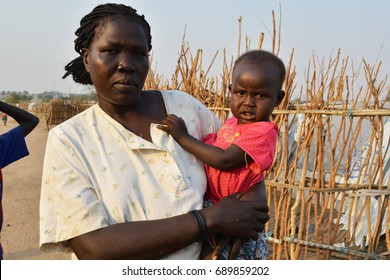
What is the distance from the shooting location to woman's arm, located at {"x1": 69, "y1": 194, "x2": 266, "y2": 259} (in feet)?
4.15

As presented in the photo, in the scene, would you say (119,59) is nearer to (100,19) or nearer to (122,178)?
(100,19)

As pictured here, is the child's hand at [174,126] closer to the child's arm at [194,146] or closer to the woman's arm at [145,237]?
the child's arm at [194,146]

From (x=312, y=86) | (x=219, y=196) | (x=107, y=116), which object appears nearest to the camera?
(x=107, y=116)

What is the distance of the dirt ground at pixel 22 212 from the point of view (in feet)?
18.0

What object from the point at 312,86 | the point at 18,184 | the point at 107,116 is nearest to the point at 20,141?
the point at 107,116

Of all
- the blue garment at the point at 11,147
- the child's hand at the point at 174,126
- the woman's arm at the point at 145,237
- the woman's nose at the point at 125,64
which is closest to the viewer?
the woman's arm at the point at 145,237

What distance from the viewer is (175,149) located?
4.90 ft

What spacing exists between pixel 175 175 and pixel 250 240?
1.36 ft

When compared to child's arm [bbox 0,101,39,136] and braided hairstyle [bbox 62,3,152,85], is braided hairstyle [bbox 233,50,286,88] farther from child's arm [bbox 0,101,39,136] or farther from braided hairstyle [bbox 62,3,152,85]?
child's arm [bbox 0,101,39,136]

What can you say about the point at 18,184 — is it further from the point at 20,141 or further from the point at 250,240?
the point at 250,240

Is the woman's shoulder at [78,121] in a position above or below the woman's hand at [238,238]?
above

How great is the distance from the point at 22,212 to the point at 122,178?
683 centimetres

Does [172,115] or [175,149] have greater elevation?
[172,115]

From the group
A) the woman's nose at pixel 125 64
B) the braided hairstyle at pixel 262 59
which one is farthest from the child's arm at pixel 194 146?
the braided hairstyle at pixel 262 59
